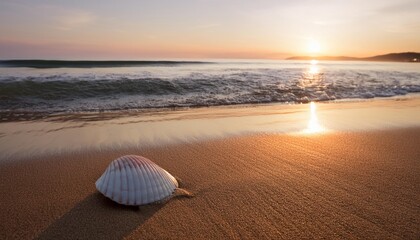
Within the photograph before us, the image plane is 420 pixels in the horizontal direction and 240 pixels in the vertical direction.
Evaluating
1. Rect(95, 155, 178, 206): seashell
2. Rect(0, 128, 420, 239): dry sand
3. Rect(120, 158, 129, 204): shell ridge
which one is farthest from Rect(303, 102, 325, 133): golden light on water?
Rect(120, 158, 129, 204): shell ridge

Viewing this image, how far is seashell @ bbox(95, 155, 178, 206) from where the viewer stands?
290 cm

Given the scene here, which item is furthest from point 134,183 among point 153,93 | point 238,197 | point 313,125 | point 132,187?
point 153,93

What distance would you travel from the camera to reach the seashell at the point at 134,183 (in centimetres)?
290

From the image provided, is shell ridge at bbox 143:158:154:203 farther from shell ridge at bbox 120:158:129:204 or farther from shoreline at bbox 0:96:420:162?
shoreline at bbox 0:96:420:162

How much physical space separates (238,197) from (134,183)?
93cm

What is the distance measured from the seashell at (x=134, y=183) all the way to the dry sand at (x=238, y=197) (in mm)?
90

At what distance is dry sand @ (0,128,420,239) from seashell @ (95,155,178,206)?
0.09 m

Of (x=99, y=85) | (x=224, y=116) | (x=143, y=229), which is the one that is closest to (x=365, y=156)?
(x=143, y=229)

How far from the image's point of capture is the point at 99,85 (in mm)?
12312

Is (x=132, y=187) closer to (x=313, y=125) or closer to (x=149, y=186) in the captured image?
(x=149, y=186)

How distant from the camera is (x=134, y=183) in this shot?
9.66 ft

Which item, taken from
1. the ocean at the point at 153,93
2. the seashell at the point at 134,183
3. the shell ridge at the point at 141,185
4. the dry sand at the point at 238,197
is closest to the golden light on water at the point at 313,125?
the dry sand at the point at 238,197

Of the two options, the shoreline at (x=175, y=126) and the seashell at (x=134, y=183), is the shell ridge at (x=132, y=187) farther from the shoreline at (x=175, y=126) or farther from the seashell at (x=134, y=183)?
the shoreline at (x=175, y=126)

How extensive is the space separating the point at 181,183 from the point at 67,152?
6.60ft
